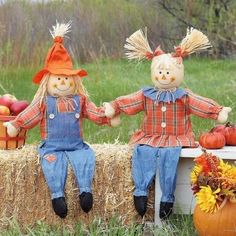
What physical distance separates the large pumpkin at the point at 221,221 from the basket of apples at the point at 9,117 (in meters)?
1.20

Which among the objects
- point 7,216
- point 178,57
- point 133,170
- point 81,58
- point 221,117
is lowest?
point 7,216

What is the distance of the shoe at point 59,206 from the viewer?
3.93 metres

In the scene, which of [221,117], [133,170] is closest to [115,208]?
[133,170]

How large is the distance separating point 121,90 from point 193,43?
4.07 meters

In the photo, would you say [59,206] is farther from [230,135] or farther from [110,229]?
[230,135]

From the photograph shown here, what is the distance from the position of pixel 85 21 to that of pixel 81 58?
→ 3.46 feet

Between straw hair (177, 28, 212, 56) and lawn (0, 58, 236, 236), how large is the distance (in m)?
0.55

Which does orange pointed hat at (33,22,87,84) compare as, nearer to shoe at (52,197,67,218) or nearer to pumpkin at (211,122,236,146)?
shoe at (52,197,67,218)

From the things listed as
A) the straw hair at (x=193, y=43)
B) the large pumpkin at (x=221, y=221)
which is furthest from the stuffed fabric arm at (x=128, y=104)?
the large pumpkin at (x=221, y=221)

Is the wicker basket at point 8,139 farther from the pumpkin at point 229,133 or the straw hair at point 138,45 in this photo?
the pumpkin at point 229,133

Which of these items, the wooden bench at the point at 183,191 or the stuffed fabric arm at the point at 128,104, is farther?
the stuffed fabric arm at the point at 128,104

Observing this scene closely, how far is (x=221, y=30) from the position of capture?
1443 centimetres

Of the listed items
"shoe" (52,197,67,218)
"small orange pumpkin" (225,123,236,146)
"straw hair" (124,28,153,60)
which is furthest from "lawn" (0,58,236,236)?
"small orange pumpkin" (225,123,236,146)

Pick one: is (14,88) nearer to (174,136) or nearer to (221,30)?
(174,136)
